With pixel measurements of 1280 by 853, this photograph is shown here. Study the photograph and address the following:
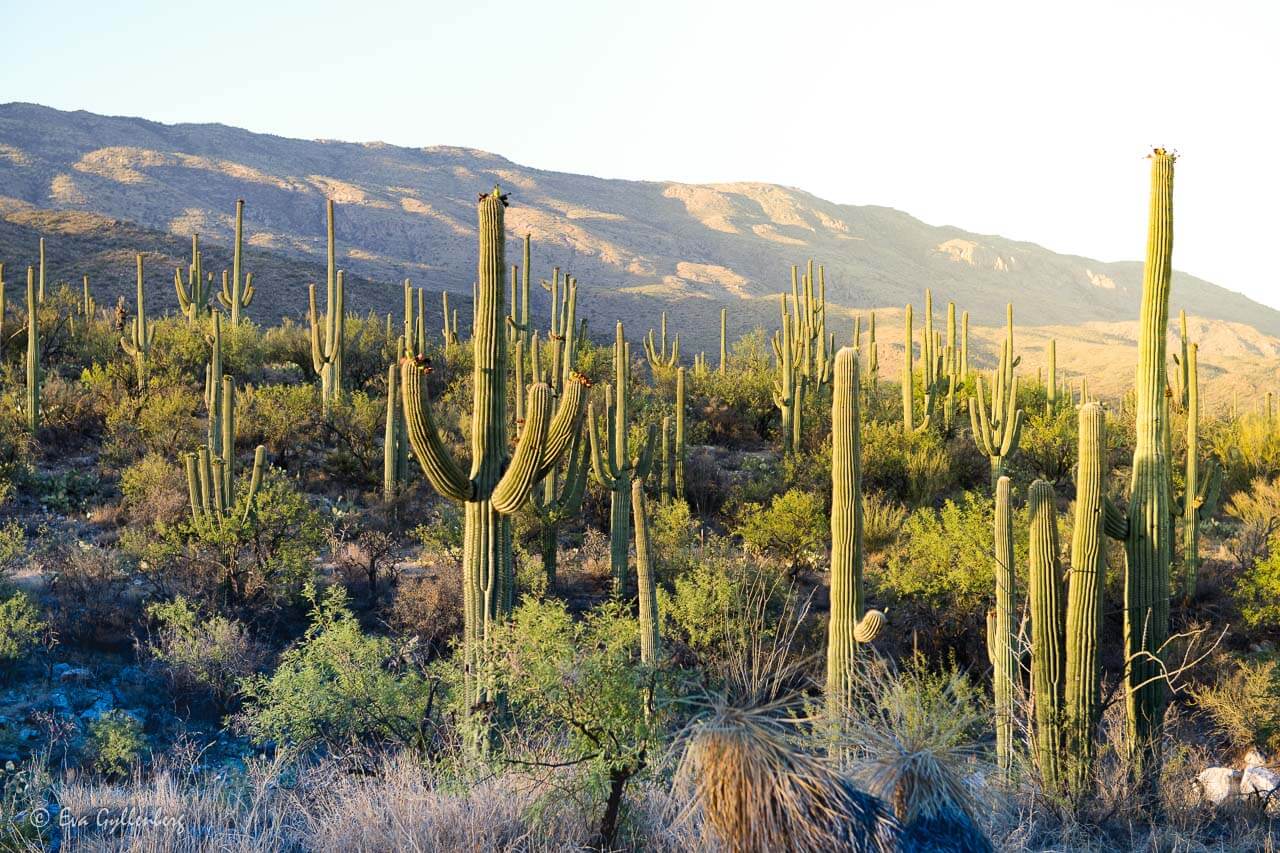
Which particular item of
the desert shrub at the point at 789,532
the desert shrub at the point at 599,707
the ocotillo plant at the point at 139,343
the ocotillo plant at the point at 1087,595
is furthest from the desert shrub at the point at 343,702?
the ocotillo plant at the point at 139,343

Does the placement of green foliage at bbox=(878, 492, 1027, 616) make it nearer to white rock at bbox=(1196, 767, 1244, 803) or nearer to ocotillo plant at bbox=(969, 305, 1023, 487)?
ocotillo plant at bbox=(969, 305, 1023, 487)

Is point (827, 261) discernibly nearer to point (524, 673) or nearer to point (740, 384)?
point (740, 384)

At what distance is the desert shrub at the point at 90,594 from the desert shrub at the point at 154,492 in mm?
1075

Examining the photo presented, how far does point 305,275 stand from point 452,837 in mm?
43772

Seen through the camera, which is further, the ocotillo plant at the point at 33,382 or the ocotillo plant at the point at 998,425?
the ocotillo plant at the point at 33,382

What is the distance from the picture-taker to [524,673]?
22.0 ft

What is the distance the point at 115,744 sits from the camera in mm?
10141

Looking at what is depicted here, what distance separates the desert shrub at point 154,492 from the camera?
16031 millimetres

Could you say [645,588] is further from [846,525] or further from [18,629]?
[18,629]

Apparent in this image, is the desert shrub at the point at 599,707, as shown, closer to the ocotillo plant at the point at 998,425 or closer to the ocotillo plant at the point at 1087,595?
the ocotillo plant at the point at 1087,595

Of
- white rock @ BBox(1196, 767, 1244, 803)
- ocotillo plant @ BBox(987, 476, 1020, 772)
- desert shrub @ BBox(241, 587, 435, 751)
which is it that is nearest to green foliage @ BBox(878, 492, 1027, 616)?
white rock @ BBox(1196, 767, 1244, 803)

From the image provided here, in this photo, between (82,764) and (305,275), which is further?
(305,275)

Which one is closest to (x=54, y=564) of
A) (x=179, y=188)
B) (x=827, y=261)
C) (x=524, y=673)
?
(x=524, y=673)

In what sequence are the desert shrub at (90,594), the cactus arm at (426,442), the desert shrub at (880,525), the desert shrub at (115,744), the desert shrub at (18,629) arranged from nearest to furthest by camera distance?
the cactus arm at (426,442) → the desert shrub at (115,744) → the desert shrub at (18,629) → the desert shrub at (90,594) → the desert shrub at (880,525)
